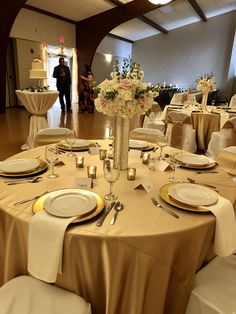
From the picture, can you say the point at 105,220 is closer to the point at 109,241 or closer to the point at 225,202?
the point at 109,241

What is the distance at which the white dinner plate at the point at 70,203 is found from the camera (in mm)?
1032

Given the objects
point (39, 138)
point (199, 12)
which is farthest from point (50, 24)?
point (39, 138)

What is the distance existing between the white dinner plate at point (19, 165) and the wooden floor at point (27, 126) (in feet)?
7.69

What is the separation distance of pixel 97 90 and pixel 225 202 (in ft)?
3.08

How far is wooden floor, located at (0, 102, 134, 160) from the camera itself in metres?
4.52

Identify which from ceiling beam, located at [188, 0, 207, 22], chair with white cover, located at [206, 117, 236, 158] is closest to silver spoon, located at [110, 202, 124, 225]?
chair with white cover, located at [206, 117, 236, 158]

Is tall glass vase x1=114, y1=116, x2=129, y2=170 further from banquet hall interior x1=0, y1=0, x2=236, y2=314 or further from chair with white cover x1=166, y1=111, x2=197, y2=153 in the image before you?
chair with white cover x1=166, y1=111, x2=197, y2=153

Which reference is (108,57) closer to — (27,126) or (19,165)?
(27,126)

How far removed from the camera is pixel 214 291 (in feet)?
3.61

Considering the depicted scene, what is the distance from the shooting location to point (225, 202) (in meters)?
1.15

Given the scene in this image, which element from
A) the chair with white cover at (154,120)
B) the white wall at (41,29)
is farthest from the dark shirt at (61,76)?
the chair with white cover at (154,120)

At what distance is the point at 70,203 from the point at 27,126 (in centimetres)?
541

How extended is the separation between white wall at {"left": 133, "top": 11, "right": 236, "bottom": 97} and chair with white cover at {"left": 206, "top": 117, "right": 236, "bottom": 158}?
8.94 meters

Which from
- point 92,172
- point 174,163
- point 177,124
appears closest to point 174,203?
point 174,163
